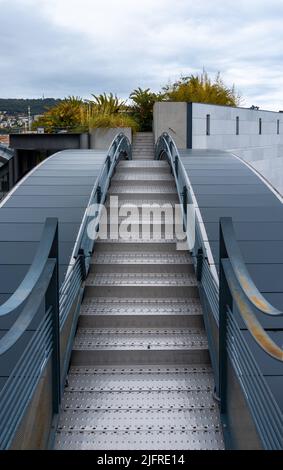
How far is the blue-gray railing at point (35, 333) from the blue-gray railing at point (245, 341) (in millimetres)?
1233

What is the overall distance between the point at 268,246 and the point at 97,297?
1.99 m

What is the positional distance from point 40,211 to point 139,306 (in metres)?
2.68

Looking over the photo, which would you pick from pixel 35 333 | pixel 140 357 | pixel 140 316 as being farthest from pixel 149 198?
pixel 35 333

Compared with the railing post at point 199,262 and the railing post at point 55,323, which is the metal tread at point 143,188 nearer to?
the railing post at point 199,262

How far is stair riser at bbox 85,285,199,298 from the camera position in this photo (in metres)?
6.16

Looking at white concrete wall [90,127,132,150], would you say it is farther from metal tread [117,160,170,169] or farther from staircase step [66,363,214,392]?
staircase step [66,363,214,392]

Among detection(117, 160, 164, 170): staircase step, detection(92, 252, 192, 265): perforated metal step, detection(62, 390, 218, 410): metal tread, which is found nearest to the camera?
detection(62, 390, 218, 410): metal tread

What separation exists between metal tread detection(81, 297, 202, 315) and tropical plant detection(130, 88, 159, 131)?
63.5 ft

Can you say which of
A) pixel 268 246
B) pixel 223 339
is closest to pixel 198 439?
pixel 223 339

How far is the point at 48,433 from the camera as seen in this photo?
412cm

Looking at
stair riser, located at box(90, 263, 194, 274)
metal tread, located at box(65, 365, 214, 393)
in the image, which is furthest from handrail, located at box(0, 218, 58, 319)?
stair riser, located at box(90, 263, 194, 274)

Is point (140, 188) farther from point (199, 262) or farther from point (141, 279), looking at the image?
point (199, 262)

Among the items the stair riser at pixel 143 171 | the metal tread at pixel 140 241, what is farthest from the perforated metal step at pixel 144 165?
the metal tread at pixel 140 241
